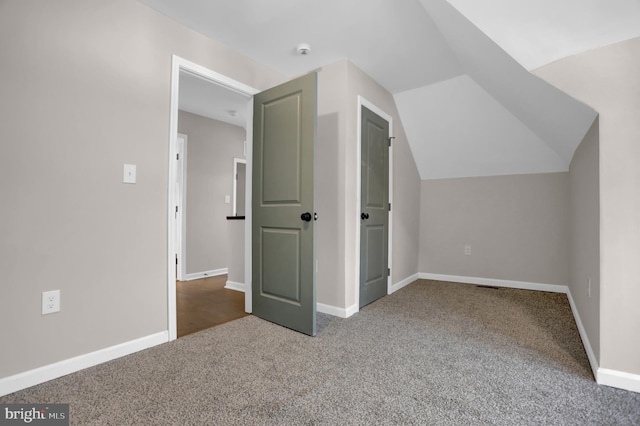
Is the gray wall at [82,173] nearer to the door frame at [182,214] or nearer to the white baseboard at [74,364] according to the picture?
the white baseboard at [74,364]

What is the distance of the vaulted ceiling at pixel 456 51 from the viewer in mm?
1619

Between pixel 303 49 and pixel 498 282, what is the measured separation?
11.8 feet

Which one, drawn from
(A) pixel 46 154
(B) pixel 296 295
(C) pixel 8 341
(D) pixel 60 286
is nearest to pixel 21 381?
(C) pixel 8 341

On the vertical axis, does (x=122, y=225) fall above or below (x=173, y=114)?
below

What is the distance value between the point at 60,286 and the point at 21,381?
48 cm

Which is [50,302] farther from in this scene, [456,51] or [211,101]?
[456,51]

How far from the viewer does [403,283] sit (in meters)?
3.94

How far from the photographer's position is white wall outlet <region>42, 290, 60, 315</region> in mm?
1688

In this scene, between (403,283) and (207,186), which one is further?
(207,186)

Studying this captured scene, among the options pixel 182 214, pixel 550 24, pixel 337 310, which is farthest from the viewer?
pixel 182 214

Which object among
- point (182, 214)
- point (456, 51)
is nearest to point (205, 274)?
point (182, 214)

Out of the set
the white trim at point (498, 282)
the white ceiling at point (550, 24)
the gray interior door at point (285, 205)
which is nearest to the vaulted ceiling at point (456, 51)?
the white ceiling at point (550, 24)

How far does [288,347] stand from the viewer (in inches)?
83.3

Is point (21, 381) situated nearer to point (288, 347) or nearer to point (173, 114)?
point (288, 347)
